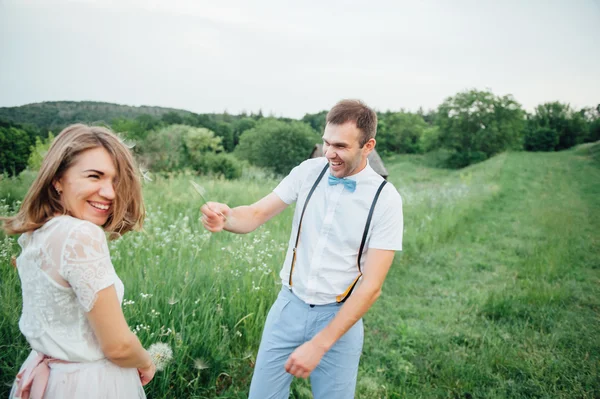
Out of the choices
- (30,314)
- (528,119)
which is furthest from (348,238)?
(528,119)

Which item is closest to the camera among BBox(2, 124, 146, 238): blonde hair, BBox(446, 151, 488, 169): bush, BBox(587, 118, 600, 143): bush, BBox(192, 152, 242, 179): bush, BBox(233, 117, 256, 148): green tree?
BBox(2, 124, 146, 238): blonde hair

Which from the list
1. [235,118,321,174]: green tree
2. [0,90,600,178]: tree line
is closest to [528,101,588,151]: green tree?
[0,90,600,178]: tree line

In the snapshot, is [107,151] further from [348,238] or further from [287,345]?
[287,345]

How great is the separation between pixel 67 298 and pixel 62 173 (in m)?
0.51

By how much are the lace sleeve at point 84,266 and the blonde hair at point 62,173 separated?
22cm

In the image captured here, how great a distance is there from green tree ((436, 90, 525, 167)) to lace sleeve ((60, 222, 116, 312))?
55.5 metres

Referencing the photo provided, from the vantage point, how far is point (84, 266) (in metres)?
1.29

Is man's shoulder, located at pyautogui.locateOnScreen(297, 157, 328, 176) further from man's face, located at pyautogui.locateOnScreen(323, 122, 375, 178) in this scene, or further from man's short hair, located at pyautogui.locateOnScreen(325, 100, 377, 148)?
man's short hair, located at pyautogui.locateOnScreen(325, 100, 377, 148)

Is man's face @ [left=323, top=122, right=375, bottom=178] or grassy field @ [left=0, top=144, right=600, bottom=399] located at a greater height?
man's face @ [left=323, top=122, right=375, bottom=178]

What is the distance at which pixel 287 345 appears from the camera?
7.57 ft

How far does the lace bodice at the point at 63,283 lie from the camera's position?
1293 millimetres

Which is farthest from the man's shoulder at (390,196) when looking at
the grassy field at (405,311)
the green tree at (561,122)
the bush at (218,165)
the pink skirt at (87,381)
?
the green tree at (561,122)

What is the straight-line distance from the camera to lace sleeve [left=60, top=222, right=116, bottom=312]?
4.21 ft

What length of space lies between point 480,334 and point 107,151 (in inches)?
197
